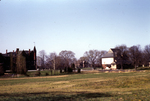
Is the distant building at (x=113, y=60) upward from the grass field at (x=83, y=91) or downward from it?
upward

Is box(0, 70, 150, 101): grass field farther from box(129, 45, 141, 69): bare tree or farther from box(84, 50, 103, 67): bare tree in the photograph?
box(84, 50, 103, 67): bare tree

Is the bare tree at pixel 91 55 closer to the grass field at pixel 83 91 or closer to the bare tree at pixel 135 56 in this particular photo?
the bare tree at pixel 135 56

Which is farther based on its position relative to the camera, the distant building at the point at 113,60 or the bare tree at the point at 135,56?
the distant building at the point at 113,60

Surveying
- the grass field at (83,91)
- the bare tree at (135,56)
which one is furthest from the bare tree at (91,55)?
the grass field at (83,91)

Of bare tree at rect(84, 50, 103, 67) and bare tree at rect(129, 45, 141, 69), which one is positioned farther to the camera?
bare tree at rect(84, 50, 103, 67)

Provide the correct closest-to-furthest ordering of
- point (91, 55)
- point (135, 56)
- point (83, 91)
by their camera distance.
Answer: point (83, 91) < point (135, 56) < point (91, 55)

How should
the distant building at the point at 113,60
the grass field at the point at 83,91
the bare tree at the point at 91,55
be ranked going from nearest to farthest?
the grass field at the point at 83,91
the distant building at the point at 113,60
the bare tree at the point at 91,55

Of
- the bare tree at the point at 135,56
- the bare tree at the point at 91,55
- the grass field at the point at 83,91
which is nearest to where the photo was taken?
the grass field at the point at 83,91

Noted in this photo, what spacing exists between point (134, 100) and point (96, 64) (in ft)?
444

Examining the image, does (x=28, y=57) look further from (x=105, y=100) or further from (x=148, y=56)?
(x=105, y=100)

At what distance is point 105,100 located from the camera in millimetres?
13953

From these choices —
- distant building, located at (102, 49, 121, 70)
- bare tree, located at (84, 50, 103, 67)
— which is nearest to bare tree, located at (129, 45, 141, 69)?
distant building, located at (102, 49, 121, 70)

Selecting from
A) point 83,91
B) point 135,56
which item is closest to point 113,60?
point 135,56

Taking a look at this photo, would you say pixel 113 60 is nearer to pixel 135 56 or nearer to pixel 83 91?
pixel 135 56
